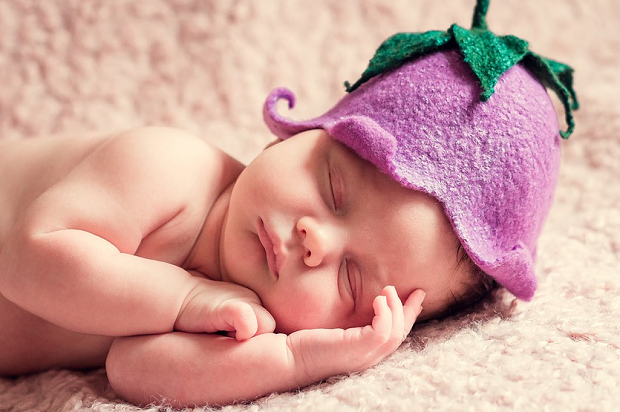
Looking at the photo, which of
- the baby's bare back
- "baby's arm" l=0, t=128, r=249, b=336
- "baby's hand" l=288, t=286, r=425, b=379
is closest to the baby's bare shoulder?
"baby's arm" l=0, t=128, r=249, b=336

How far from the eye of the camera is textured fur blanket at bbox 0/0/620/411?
120 cm

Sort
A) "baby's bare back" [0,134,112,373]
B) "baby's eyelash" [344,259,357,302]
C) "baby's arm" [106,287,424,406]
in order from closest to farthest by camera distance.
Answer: "baby's arm" [106,287,424,406] < "baby's eyelash" [344,259,357,302] < "baby's bare back" [0,134,112,373]

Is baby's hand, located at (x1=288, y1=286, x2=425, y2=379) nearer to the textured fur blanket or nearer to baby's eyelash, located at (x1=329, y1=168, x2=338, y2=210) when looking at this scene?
the textured fur blanket

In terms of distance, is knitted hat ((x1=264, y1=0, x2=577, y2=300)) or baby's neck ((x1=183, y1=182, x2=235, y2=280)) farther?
baby's neck ((x1=183, y1=182, x2=235, y2=280))

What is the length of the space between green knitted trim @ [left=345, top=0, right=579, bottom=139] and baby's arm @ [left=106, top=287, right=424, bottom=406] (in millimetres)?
440

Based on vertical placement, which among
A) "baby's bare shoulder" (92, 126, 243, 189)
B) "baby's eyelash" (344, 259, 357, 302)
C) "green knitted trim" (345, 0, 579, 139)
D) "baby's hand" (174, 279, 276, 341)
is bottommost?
"baby's hand" (174, 279, 276, 341)

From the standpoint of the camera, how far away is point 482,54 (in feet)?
4.20

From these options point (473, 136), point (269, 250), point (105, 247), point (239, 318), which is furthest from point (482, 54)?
point (105, 247)

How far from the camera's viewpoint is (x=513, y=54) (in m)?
1.31

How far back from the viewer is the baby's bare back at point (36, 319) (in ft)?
4.29

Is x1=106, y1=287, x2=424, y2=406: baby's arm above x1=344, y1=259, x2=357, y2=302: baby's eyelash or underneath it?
underneath

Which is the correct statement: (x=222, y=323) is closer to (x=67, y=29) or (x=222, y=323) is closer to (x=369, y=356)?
(x=369, y=356)

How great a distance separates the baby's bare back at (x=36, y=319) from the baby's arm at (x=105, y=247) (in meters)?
0.12

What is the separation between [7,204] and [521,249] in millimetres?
964
